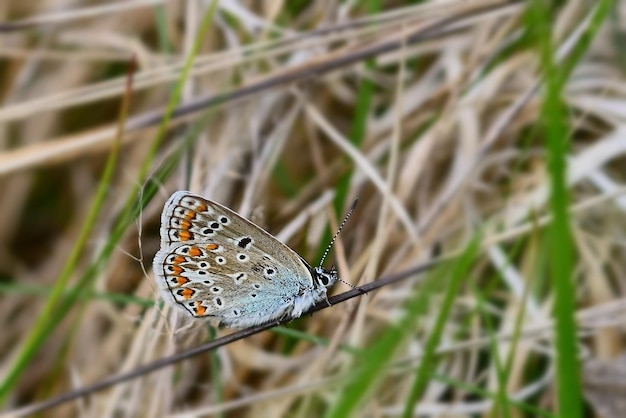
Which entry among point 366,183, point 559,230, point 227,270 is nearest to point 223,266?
point 227,270

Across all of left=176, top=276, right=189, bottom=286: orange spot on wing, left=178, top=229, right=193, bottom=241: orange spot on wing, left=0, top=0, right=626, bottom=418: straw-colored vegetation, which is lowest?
left=0, top=0, right=626, bottom=418: straw-colored vegetation

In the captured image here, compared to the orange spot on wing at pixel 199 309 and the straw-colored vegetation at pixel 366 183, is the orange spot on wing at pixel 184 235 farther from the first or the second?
the straw-colored vegetation at pixel 366 183

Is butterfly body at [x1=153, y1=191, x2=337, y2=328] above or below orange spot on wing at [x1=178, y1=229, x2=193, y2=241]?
below

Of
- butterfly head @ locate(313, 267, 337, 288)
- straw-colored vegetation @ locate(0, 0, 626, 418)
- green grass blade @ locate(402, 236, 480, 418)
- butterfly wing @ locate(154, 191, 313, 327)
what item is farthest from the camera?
straw-colored vegetation @ locate(0, 0, 626, 418)

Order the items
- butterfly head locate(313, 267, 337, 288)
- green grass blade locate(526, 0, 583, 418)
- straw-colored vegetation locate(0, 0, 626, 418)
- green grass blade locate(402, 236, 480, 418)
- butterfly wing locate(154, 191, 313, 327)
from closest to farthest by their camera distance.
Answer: green grass blade locate(526, 0, 583, 418), green grass blade locate(402, 236, 480, 418), butterfly wing locate(154, 191, 313, 327), butterfly head locate(313, 267, 337, 288), straw-colored vegetation locate(0, 0, 626, 418)

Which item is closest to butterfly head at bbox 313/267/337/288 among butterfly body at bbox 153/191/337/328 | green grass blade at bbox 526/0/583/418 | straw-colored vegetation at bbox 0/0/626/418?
butterfly body at bbox 153/191/337/328

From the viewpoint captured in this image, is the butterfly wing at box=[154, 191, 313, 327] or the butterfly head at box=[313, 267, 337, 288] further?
the butterfly head at box=[313, 267, 337, 288]

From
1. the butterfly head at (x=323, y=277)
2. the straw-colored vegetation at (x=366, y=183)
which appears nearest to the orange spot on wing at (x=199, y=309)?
the butterfly head at (x=323, y=277)

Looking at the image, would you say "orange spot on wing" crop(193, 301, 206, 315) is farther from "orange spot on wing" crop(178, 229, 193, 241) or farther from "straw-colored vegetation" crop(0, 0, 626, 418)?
"straw-colored vegetation" crop(0, 0, 626, 418)
